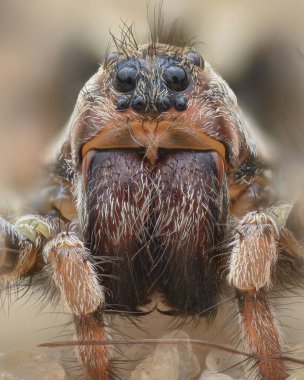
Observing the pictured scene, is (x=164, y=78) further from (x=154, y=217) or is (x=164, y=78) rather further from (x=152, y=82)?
(x=154, y=217)

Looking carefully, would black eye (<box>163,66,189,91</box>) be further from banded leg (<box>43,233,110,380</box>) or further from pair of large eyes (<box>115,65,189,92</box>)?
banded leg (<box>43,233,110,380</box>)

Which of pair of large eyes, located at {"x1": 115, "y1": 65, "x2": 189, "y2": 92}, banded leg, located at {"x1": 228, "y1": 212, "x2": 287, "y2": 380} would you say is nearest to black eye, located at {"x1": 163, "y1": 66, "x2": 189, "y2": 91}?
pair of large eyes, located at {"x1": 115, "y1": 65, "x2": 189, "y2": 92}

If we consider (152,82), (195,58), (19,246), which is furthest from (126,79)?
(19,246)

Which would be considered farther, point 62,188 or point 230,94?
point 62,188

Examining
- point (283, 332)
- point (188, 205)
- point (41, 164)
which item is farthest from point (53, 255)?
point (41, 164)

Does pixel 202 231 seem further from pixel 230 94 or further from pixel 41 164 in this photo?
pixel 41 164

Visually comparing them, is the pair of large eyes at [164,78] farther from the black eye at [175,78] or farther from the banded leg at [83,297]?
the banded leg at [83,297]

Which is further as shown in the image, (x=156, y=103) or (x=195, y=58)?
(x=195, y=58)

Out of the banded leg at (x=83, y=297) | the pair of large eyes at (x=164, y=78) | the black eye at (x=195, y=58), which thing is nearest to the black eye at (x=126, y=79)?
the pair of large eyes at (x=164, y=78)
